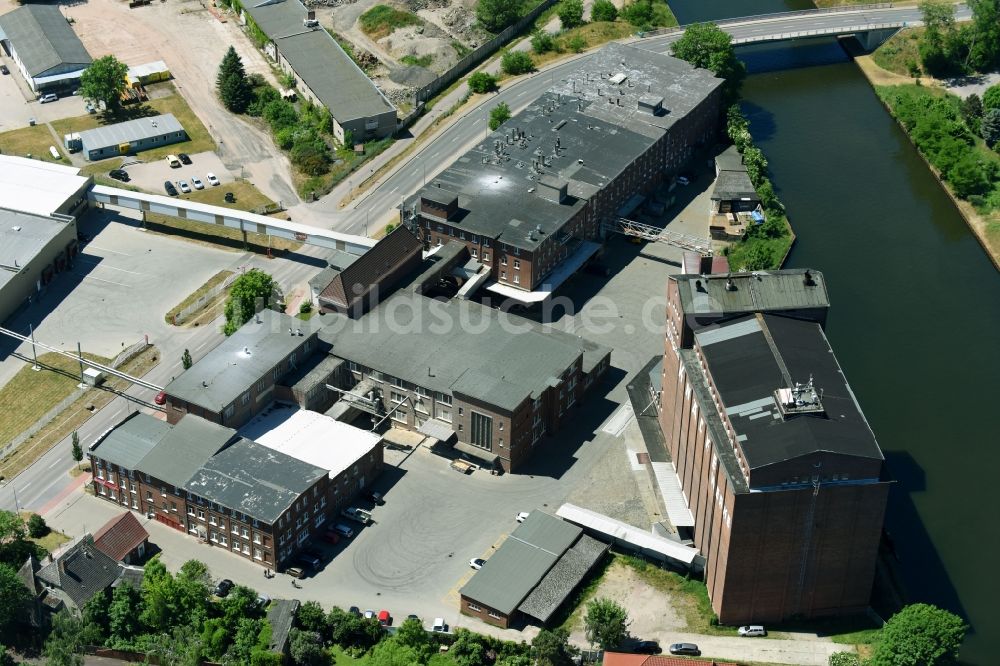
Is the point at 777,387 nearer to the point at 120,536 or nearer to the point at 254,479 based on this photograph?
the point at 254,479

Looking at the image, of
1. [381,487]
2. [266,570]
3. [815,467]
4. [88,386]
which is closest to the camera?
[815,467]

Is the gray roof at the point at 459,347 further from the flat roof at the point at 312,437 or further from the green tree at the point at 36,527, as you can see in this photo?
the green tree at the point at 36,527

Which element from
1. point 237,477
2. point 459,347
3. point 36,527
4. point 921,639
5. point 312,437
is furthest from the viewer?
point 459,347

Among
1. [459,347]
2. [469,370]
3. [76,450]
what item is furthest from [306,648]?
[459,347]

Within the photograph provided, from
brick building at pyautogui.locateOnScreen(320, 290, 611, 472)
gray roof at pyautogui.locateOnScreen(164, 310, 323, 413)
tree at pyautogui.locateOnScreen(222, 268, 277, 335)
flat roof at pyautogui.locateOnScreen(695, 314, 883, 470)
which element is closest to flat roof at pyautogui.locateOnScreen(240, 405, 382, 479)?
gray roof at pyautogui.locateOnScreen(164, 310, 323, 413)

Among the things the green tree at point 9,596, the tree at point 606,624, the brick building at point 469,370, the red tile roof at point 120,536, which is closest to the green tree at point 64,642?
the green tree at point 9,596

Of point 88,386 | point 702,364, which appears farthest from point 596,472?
point 88,386

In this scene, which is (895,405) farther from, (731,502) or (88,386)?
(88,386)
